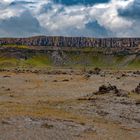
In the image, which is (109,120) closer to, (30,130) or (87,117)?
(87,117)

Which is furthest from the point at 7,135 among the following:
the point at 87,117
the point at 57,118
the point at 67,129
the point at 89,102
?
the point at 89,102

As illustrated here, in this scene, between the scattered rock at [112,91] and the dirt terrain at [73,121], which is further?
the scattered rock at [112,91]

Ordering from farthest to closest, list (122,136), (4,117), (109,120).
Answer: (109,120) → (4,117) → (122,136)

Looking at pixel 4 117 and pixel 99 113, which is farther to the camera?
pixel 99 113

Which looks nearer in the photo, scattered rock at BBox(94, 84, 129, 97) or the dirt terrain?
the dirt terrain

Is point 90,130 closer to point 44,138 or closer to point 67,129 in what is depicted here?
point 67,129

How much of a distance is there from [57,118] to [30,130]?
5439mm

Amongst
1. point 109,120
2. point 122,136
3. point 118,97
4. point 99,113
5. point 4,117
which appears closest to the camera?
point 122,136

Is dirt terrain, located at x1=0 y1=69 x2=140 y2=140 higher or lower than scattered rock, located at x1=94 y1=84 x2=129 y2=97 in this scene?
higher

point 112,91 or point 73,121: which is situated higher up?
point 73,121

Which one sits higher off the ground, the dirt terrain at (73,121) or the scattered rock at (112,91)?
the dirt terrain at (73,121)

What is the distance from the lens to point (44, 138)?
28.8 metres

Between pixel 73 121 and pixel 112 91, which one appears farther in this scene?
pixel 112 91

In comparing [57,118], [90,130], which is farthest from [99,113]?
[90,130]
